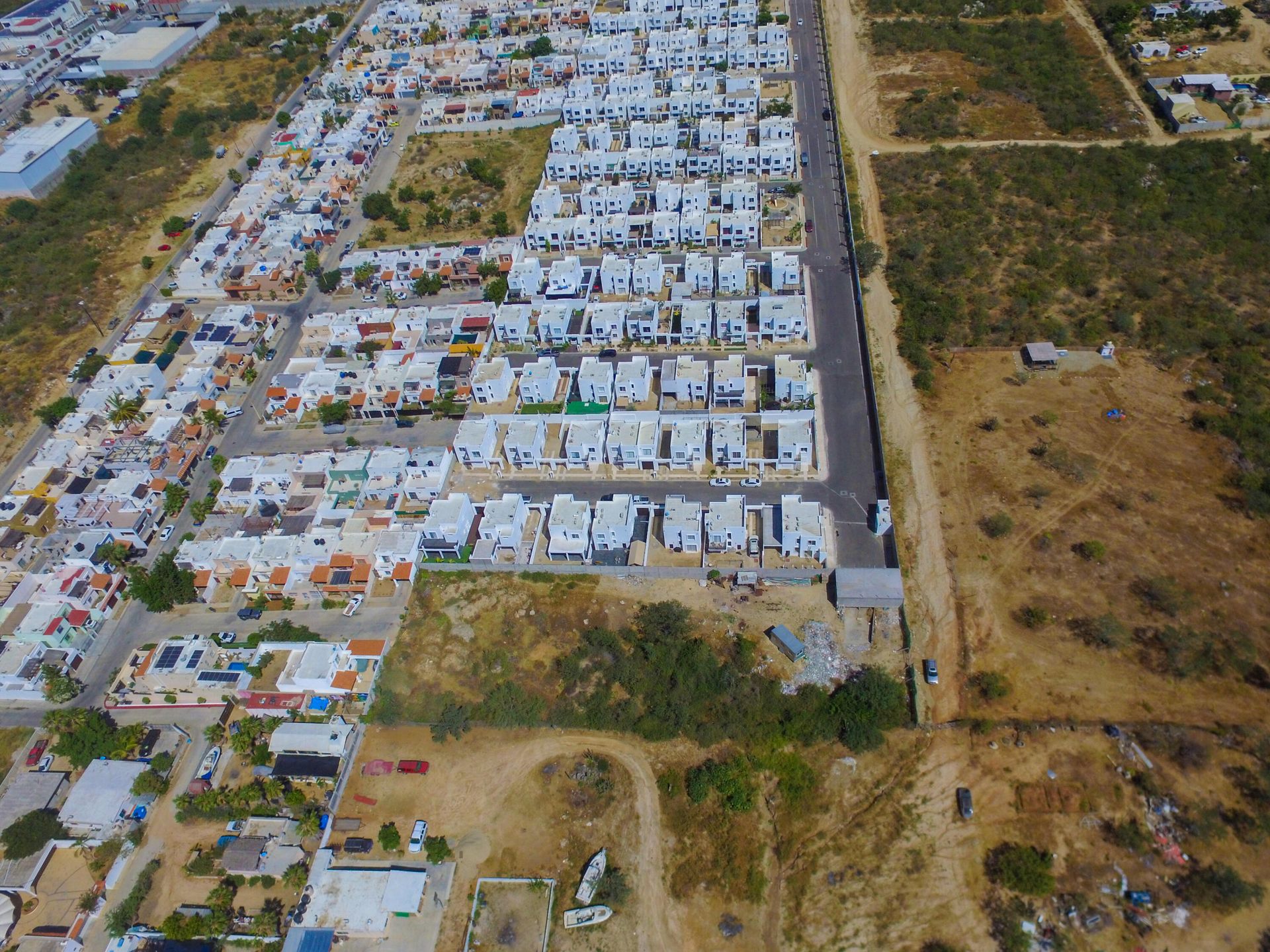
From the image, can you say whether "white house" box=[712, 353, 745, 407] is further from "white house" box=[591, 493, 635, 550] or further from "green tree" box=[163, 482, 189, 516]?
"green tree" box=[163, 482, 189, 516]

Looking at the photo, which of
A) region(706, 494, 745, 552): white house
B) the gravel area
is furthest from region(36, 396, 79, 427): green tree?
the gravel area

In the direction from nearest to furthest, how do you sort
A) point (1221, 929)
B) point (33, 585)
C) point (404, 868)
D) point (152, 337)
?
point (1221, 929) → point (404, 868) → point (33, 585) → point (152, 337)

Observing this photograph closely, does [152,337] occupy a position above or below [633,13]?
below

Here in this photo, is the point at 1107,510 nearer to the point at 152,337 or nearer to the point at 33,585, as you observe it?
the point at 33,585

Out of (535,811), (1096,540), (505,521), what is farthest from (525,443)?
(1096,540)

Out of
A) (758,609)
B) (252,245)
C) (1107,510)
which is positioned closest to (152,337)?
(252,245)

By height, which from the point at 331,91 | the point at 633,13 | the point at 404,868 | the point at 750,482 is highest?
the point at 633,13
